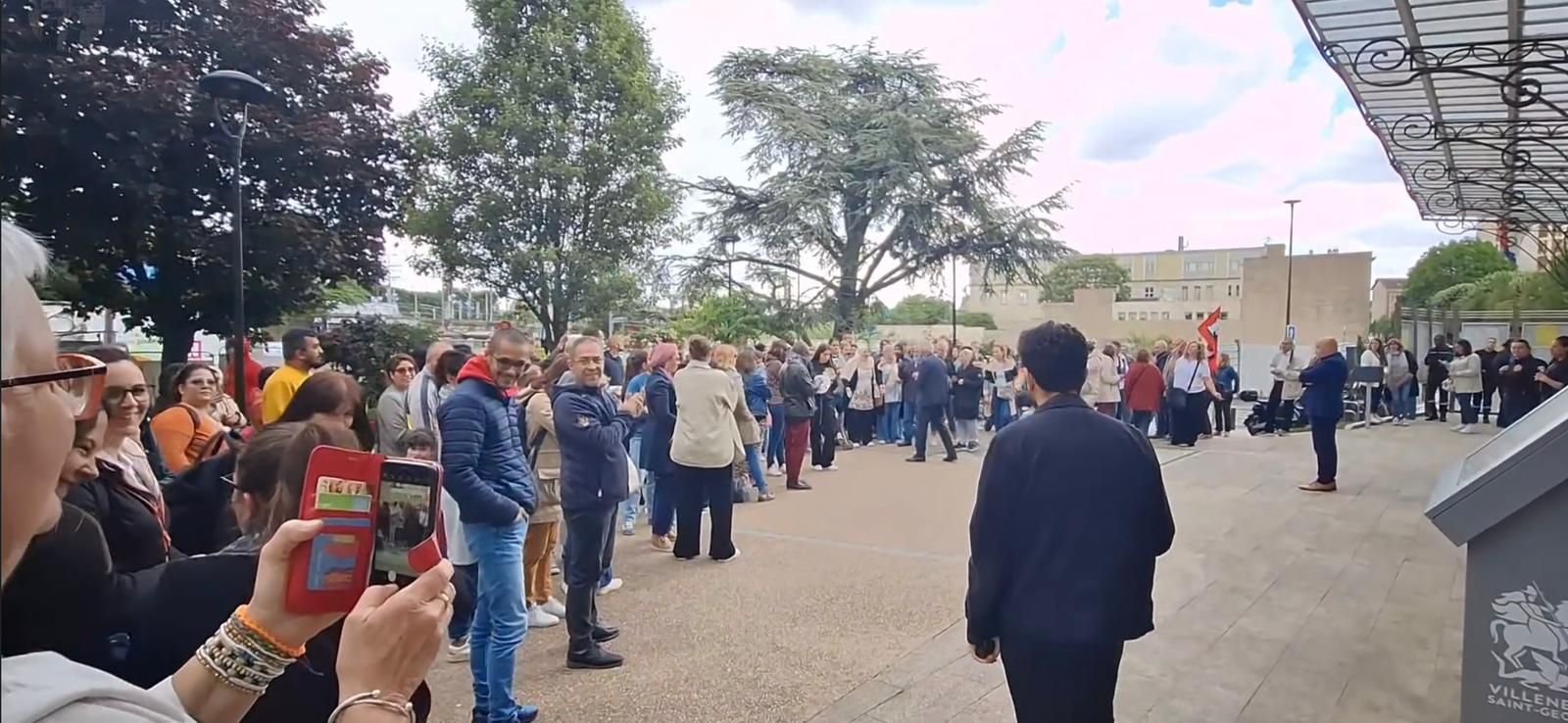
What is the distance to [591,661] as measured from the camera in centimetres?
479

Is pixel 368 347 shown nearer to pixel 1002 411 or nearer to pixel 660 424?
pixel 660 424

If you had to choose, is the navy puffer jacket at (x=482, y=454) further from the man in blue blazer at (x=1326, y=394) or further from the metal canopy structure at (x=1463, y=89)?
the man in blue blazer at (x=1326, y=394)

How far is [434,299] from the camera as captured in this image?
39.9 m

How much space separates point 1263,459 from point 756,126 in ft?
55.1

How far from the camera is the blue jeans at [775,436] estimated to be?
11211mm

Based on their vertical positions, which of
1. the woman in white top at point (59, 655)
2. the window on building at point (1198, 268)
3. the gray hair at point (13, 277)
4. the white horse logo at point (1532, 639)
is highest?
the window on building at point (1198, 268)

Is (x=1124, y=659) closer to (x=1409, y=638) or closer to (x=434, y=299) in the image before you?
(x=1409, y=638)

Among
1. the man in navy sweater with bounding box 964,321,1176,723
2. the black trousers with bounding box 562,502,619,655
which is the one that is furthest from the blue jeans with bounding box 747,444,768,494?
the man in navy sweater with bounding box 964,321,1176,723

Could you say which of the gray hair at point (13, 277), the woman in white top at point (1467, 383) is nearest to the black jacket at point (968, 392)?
the woman in white top at point (1467, 383)

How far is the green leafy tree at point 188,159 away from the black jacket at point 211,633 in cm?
1032

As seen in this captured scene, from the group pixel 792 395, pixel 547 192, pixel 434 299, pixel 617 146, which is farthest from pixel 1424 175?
pixel 434 299

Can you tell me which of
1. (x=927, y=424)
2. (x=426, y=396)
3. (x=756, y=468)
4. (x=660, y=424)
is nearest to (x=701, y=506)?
(x=660, y=424)

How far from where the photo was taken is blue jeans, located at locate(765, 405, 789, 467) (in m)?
11.2

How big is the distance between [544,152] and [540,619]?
1629 centimetres
